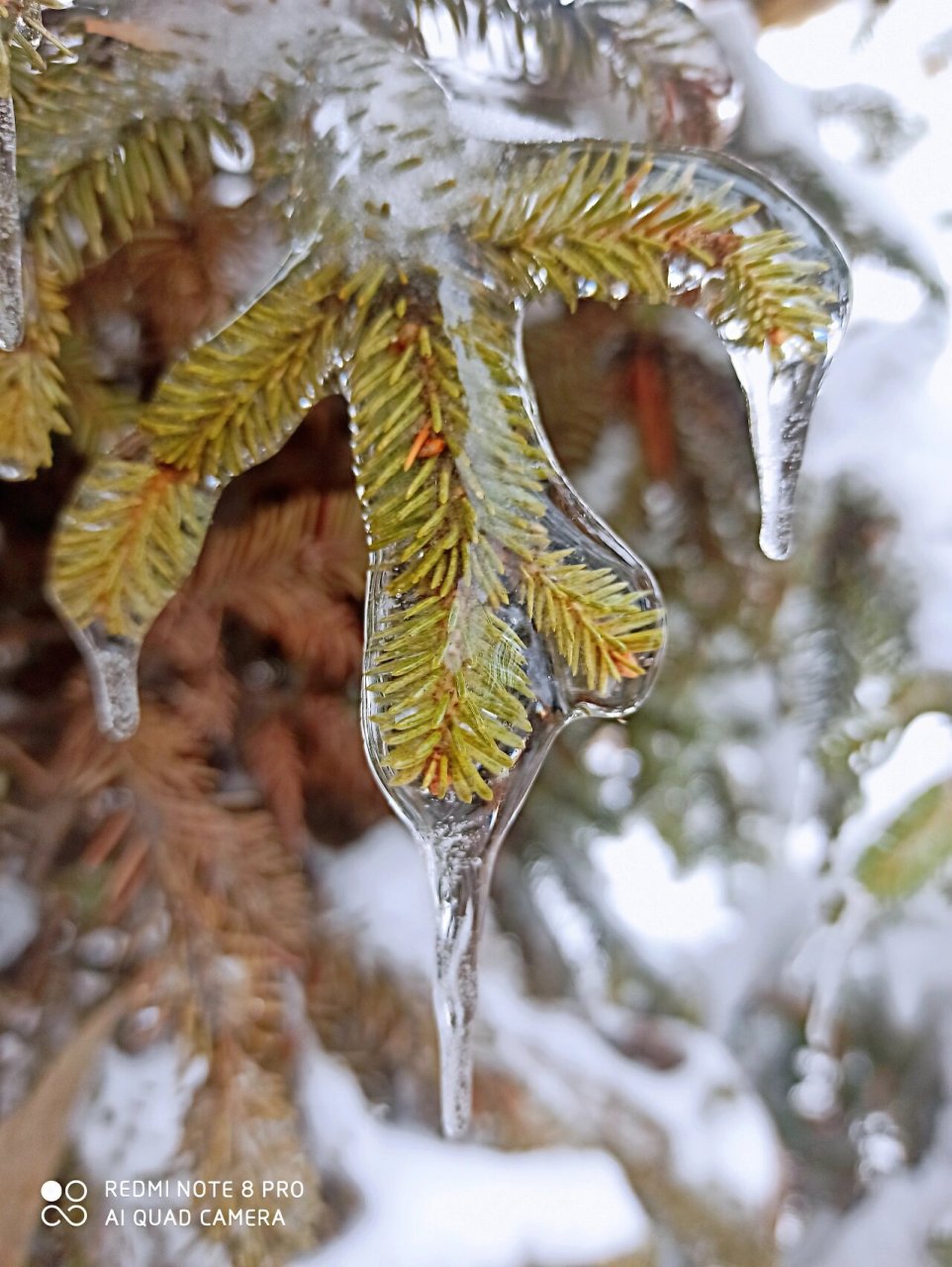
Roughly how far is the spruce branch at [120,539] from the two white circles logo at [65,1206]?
1.50ft

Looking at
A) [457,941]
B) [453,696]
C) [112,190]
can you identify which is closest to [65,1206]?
[457,941]

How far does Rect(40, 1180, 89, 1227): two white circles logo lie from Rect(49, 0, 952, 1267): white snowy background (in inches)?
0.6

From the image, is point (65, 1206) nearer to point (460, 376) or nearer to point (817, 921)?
point (460, 376)

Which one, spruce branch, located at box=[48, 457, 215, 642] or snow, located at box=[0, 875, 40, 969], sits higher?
spruce branch, located at box=[48, 457, 215, 642]

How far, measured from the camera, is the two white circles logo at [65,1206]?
60 centimetres

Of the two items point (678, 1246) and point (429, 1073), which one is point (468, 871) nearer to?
point (429, 1073)

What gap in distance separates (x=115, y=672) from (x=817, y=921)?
896 millimetres

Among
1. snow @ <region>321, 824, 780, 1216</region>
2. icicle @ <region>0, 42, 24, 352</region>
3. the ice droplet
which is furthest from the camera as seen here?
snow @ <region>321, 824, 780, 1216</region>

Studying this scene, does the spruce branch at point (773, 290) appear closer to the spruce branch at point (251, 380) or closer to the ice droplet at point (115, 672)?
the spruce branch at point (251, 380)

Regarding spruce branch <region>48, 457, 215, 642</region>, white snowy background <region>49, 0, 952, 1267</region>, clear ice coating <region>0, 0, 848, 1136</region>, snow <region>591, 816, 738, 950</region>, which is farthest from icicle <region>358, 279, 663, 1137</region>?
snow <region>591, 816, 738, 950</region>

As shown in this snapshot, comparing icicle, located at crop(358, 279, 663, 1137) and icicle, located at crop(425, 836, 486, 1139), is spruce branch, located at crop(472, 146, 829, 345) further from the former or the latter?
icicle, located at crop(425, 836, 486, 1139)

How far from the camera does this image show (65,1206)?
24.0 inches

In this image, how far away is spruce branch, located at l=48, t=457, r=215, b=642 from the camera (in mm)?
392

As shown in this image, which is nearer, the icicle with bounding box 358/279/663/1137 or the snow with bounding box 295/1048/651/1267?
the icicle with bounding box 358/279/663/1137
